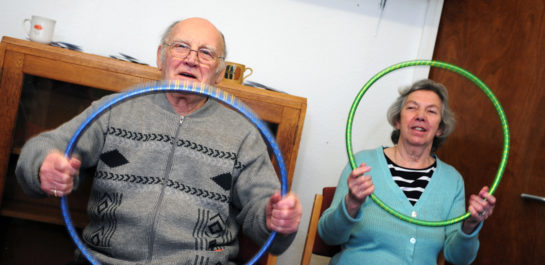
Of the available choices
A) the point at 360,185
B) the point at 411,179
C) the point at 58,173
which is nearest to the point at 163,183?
the point at 58,173

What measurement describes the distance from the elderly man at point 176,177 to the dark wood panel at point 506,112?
4.18 feet

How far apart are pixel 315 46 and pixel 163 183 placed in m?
1.55

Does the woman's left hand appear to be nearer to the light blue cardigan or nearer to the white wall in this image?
the light blue cardigan

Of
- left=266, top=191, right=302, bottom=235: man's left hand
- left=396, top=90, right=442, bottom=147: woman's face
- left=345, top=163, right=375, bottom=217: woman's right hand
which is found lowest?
left=266, top=191, right=302, bottom=235: man's left hand

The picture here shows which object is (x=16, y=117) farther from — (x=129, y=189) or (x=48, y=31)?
(x=129, y=189)

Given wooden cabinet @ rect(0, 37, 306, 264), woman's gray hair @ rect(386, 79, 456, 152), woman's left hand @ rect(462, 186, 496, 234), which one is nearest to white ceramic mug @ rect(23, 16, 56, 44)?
wooden cabinet @ rect(0, 37, 306, 264)

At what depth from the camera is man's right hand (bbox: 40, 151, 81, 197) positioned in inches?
52.5

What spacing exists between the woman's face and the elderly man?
770mm

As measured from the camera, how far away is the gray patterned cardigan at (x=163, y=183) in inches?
60.1

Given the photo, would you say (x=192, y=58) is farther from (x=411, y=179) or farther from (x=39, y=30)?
(x=411, y=179)

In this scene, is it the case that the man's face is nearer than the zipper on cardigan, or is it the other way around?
the zipper on cardigan

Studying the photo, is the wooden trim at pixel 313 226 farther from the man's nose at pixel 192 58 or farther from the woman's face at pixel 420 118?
the man's nose at pixel 192 58

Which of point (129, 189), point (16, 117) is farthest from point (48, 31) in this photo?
point (129, 189)

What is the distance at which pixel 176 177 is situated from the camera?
159cm
